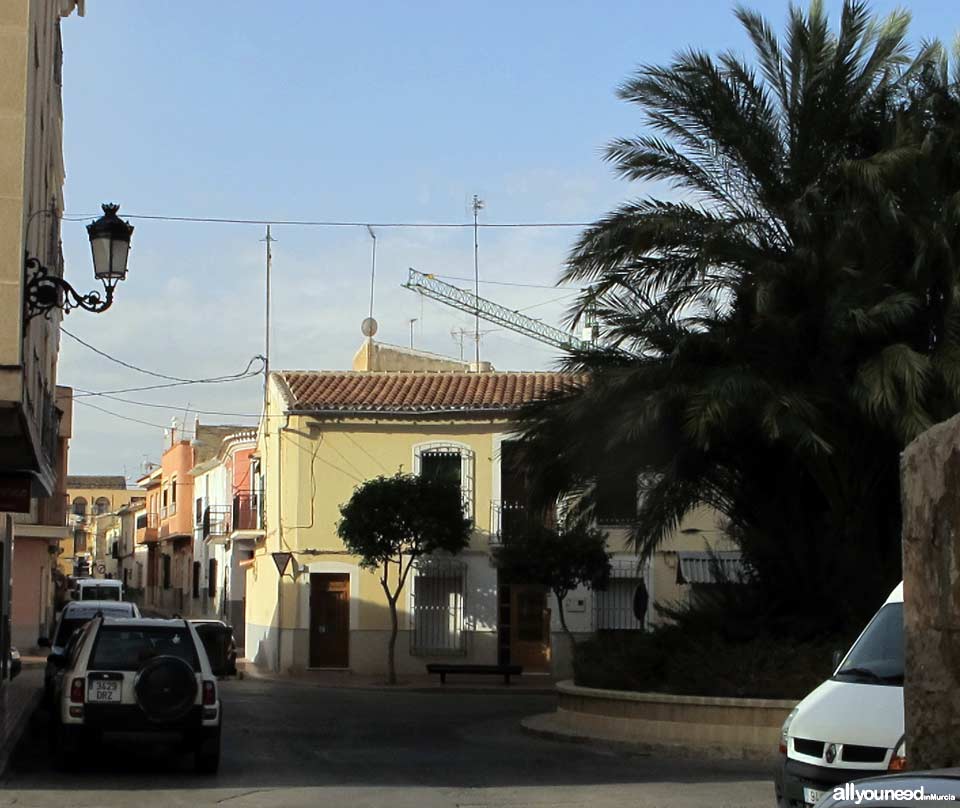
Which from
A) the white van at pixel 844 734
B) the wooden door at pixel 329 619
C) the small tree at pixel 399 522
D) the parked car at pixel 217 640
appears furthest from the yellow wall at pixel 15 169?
the wooden door at pixel 329 619

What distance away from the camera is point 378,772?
50.3 ft

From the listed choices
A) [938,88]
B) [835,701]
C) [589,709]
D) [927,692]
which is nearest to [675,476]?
[589,709]

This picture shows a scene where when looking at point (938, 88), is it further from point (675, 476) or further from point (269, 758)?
point (269, 758)

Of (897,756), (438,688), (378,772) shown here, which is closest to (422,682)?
(438,688)

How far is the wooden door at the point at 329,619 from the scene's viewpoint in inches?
1470

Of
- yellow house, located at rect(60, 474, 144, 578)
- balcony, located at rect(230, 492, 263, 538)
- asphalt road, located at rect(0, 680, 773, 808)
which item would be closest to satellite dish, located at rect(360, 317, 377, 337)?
balcony, located at rect(230, 492, 263, 538)

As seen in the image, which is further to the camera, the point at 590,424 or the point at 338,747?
the point at 590,424

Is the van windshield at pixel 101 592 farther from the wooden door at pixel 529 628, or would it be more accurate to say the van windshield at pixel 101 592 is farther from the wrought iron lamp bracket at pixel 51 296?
the wrought iron lamp bracket at pixel 51 296

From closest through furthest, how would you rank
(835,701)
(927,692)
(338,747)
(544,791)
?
1. (927,692)
2. (835,701)
3. (544,791)
4. (338,747)

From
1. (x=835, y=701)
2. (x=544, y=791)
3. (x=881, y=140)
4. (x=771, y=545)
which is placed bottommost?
(x=544, y=791)

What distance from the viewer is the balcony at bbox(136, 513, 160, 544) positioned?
7893 cm

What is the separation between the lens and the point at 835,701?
10.7 meters

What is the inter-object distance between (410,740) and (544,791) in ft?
20.1

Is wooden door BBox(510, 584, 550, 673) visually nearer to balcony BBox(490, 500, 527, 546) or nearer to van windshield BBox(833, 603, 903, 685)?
balcony BBox(490, 500, 527, 546)
